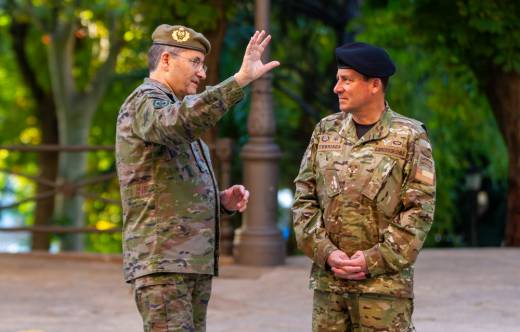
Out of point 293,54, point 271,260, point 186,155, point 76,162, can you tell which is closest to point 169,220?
point 186,155

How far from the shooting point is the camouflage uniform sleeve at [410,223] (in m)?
4.33

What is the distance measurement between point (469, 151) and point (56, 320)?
15609mm

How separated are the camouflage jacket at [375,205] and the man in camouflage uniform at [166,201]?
1.53 ft

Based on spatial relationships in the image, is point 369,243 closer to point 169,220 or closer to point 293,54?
point 169,220

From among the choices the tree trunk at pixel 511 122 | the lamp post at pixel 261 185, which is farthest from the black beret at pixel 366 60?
the tree trunk at pixel 511 122

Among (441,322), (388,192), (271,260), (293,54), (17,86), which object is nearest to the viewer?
(388,192)

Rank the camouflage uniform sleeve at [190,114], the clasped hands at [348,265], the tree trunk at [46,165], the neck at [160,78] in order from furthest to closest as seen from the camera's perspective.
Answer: the tree trunk at [46,165] < the neck at [160,78] < the clasped hands at [348,265] < the camouflage uniform sleeve at [190,114]

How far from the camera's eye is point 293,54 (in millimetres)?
17391

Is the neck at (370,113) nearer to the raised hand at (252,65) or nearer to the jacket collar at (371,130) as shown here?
the jacket collar at (371,130)

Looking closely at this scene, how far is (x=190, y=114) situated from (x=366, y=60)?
78cm

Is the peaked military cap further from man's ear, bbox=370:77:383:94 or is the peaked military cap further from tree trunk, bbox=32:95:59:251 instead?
tree trunk, bbox=32:95:59:251

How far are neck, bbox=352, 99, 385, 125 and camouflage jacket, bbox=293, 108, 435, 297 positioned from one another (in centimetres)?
3

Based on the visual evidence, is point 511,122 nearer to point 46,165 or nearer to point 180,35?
point 180,35

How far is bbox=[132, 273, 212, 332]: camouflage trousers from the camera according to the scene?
4516mm
